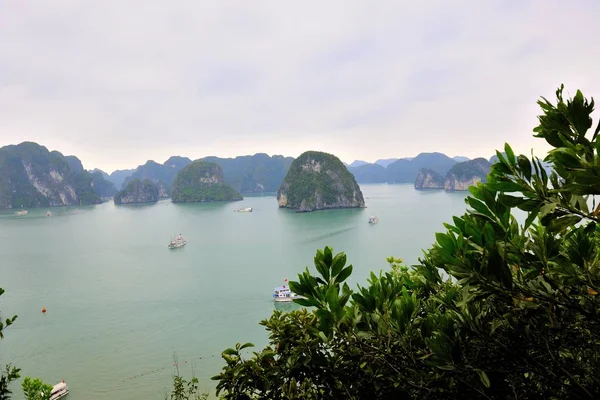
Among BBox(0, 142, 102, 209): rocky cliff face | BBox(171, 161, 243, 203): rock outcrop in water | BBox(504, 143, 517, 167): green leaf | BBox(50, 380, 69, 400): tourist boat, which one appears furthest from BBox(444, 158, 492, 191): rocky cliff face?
BBox(504, 143, 517, 167): green leaf

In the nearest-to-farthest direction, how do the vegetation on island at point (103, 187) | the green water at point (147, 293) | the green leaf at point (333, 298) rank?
the green leaf at point (333, 298), the green water at point (147, 293), the vegetation on island at point (103, 187)

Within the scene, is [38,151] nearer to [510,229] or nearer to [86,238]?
[86,238]

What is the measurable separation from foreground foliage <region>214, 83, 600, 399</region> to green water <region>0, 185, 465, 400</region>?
56.6ft

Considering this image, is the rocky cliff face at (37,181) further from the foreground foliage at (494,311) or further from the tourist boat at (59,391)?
the foreground foliage at (494,311)

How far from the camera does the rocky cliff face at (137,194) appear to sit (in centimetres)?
14688

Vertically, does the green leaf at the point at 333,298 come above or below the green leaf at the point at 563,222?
below

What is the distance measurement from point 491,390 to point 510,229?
0.95 meters

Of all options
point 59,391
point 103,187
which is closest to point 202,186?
point 103,187

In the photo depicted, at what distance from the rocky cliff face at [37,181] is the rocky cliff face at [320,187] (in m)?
95.5

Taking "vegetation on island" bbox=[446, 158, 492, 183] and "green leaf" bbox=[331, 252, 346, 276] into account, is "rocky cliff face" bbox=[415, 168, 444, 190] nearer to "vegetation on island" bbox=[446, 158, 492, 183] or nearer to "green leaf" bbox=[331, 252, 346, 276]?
"vegetation on island" bbox=[446, 158, 492, 183]

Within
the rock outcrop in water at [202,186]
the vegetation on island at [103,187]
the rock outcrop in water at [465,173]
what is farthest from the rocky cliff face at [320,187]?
the vegetation on island at [103,187]

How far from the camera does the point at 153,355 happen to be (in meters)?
20.0

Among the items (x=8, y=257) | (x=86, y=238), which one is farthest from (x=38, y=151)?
(x=8, y=257)

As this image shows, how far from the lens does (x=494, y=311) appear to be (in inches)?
72.9
